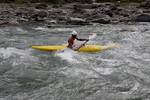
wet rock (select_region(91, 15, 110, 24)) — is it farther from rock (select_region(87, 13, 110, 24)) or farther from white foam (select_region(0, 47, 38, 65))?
white foam (select_region(0, 47, 38, 65))

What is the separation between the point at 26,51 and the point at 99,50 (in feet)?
12.3

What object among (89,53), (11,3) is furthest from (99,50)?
(11,3)

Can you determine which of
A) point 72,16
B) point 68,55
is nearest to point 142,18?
point 72,16

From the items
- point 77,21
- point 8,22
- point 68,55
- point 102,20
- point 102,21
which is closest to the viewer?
point 68,55

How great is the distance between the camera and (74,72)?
1374 centimetres

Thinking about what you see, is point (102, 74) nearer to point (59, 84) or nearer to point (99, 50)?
point (59, 84)

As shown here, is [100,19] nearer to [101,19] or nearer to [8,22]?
[101,19]

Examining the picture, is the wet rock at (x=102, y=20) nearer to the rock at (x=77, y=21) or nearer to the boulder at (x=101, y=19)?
the boulder at (x=101, y=19)

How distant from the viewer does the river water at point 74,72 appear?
1148 centimetres

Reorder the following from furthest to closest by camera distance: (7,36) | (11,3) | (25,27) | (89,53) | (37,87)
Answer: (11,3) < (25,27) < (7,36) < (89,53) < (37,87)

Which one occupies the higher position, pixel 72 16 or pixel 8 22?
pixel 8 22

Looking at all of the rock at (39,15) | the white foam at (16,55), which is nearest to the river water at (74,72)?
the white foam at (16,55)

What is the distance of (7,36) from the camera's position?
22.7 m

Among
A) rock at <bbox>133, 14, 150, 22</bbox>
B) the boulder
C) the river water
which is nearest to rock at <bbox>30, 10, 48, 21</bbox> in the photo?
the boulder
